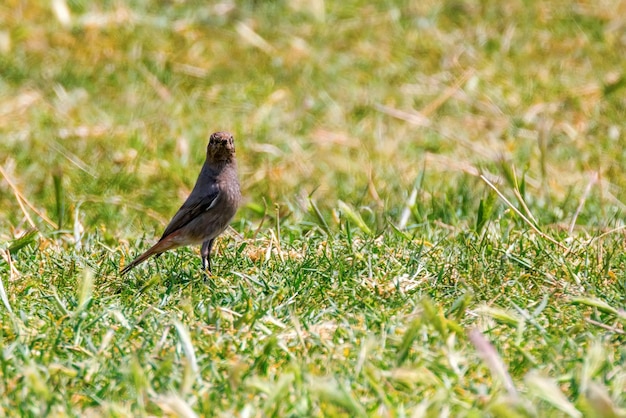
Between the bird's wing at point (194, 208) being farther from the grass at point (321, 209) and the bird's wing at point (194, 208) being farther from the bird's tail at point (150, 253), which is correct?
the grass at point (321, 209)

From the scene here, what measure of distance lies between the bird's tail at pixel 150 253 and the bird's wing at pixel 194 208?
0.04m

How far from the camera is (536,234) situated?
179 inches

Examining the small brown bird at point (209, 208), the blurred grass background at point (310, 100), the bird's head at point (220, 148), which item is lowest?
the blurred grass background at point (310, 100)

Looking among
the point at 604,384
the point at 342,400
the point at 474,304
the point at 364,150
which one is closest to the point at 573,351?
the point at 604,384

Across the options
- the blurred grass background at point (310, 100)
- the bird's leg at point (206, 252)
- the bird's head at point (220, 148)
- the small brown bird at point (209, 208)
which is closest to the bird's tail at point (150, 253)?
the small brown bird at point (209, 208)

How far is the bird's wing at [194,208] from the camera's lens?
449 cm

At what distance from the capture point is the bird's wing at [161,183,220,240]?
4492 mm

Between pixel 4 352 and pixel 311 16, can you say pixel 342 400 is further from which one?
pixel 311 16

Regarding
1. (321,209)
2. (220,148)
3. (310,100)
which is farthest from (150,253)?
(310,100)

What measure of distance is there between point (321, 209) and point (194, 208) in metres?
1.40

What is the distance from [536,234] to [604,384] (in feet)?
4.53

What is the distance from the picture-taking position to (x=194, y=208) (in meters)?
4.55

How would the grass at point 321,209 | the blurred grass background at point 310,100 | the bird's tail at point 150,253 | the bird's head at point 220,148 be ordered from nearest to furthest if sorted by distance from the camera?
the grass at point 321,209, the bird's tail at point 150,253, the bird's head at point 220,148, the blurred grass background at point 310,100

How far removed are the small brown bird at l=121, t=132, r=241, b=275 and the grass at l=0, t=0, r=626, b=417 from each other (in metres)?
0.10
